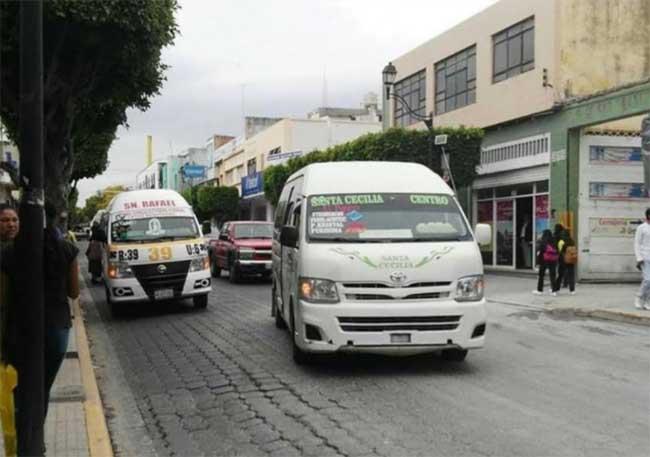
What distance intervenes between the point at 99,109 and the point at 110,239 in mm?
5703

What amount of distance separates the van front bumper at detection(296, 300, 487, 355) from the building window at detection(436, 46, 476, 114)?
18374mm

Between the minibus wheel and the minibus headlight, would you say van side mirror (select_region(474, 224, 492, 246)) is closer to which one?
the minibus wheel

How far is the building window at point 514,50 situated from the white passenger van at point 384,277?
584 inches

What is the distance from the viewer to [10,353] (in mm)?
4621

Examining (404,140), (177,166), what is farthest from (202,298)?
(177,166)

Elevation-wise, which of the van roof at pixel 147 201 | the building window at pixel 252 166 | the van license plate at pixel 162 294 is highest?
the building window at pixel 252 166

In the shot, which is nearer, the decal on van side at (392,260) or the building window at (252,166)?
the decal on van side at (392,260)

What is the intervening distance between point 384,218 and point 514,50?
16056 mm

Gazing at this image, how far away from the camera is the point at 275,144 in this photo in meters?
47.9

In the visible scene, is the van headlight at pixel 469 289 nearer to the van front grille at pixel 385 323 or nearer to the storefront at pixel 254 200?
the van front grille at pixel 385 323

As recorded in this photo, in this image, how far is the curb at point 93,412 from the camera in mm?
5367

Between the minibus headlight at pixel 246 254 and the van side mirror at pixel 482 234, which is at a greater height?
the van side mirror at pixel 482 234

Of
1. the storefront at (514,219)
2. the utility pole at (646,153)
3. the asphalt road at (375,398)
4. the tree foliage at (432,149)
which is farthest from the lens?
the tree foliage at (432,149)

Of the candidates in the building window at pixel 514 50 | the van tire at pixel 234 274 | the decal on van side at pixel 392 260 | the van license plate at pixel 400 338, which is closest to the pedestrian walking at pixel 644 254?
the decal on van side at pixel 392 260
